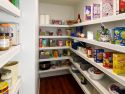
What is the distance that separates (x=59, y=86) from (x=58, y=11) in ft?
6.24

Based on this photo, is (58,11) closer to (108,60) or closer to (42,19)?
(42,19)

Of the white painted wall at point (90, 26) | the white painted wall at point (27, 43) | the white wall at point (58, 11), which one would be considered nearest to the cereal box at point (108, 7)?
the white painted wall at point (90, 26)

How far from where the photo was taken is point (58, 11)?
3.02 m

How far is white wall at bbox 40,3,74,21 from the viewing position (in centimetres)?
289

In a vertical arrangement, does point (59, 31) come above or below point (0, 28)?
above

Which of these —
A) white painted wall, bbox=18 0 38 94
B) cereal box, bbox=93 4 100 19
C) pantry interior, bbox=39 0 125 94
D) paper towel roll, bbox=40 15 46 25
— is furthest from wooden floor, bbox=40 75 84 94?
cereal box, bbox=93 4 100 19

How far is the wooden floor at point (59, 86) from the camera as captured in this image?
2.36 m

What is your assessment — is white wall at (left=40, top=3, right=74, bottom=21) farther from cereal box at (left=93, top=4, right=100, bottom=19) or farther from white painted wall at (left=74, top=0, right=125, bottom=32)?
cereal box at (left=93, top=4, right=100, bottom=19)

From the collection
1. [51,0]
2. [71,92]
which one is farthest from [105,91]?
[51,0]

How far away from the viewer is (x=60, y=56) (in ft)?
9.61

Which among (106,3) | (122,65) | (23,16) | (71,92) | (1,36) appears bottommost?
(71,92)

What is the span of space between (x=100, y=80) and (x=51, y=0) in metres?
2.03

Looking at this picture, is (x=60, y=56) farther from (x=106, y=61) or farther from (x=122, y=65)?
(x=122, y=65)

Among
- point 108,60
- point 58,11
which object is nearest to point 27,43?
point 108,60
